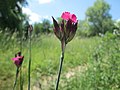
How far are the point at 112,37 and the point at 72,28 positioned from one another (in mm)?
3950

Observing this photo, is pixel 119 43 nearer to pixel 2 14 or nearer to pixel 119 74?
pixel 119 74

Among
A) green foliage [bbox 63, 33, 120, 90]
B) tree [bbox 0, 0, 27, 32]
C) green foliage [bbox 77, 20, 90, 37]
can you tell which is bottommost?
green foliage [bbox 63, 33, 120, 90]

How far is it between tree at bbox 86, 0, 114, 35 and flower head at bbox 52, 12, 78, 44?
203 ft

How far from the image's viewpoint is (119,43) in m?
5.16

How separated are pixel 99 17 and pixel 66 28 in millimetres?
63634

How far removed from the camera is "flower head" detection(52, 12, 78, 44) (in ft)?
5.17

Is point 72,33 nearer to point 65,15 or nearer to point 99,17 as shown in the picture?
point 65,15

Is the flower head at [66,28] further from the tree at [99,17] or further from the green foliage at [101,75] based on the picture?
the tree at [99,17]

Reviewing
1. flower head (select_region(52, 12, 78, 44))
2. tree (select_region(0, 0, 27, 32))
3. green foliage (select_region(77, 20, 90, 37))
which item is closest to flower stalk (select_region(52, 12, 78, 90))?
flower head (select_region(52, 12, 78, 44))

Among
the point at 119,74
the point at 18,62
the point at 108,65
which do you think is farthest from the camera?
the point at 108,65

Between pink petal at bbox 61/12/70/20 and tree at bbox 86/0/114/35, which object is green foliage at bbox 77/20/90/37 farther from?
pink petal at bbox 61/12/70/20

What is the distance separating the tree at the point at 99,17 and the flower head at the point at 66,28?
2435 inches

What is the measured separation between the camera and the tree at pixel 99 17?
208 ft

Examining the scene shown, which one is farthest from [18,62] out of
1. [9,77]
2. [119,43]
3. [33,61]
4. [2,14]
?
[2,14]
